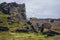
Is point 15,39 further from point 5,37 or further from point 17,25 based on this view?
point 17,25

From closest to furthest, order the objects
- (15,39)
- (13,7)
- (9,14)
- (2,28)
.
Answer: (15,39)
(2,28)
(9,14)
(13,7)

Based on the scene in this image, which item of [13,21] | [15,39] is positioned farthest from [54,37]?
[13,21]

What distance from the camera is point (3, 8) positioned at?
68.8m

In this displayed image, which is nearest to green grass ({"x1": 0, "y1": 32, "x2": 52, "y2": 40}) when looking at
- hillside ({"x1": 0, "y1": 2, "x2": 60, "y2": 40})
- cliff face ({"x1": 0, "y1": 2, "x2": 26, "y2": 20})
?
hillside ({"x1": 0, "y1": 2, "x2": 60, "y2": 40})

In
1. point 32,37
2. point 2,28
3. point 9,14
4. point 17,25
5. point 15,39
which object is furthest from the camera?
point 9,14

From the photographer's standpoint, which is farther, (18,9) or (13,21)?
(18,9)

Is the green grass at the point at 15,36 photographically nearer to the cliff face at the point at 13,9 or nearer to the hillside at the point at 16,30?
the hillside at the point at 16,30

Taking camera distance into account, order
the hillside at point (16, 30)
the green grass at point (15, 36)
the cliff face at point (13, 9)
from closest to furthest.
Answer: the green grass at point (15, 36) → the hillside at point (16, 30) → the cliff face at point (13, 9)

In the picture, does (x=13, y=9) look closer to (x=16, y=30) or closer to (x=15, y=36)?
(x=16, y=30)

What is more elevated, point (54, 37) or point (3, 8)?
point (3, 8)

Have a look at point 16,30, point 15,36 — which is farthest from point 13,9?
point 15,36

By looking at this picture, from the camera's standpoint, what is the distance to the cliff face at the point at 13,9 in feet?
224

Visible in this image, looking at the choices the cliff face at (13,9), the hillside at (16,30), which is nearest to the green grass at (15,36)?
the hillside at (16,30)

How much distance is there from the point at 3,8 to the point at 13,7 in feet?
22.5
